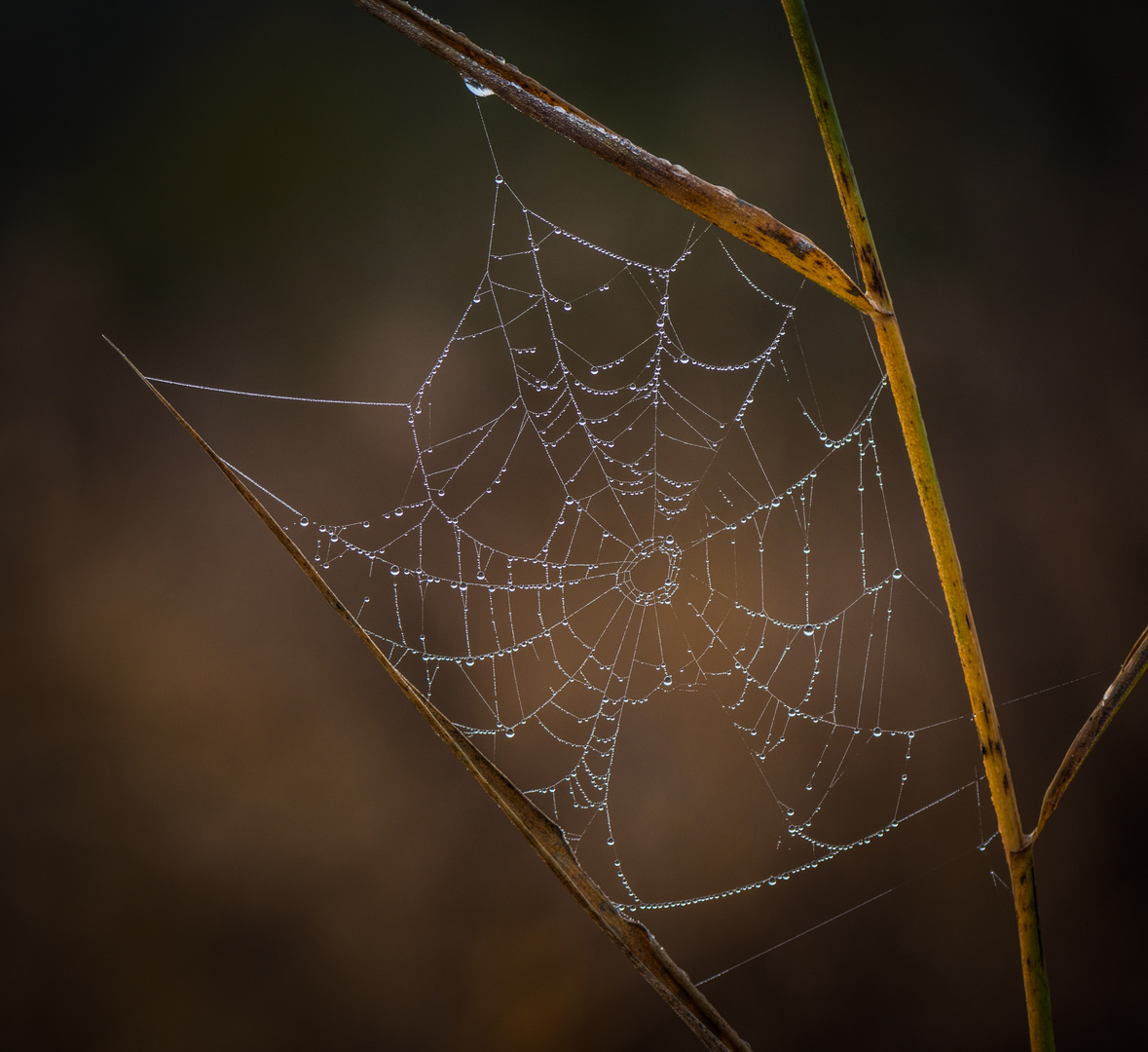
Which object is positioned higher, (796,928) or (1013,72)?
(1013,72)

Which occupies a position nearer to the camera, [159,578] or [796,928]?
[159,578]

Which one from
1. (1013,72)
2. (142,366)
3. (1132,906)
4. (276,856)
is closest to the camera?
(142,366)

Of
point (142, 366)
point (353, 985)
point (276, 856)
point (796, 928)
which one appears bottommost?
point (796, 928)

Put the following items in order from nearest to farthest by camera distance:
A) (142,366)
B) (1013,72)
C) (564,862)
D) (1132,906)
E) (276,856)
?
1. (564,862)
2. (142,366)
3. (276,856)
4. (1013,72)
5. (1132,906)

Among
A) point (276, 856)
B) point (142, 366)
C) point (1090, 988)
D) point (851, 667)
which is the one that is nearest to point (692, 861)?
point (851, 667)

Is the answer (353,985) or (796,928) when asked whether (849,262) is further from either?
(353,985)

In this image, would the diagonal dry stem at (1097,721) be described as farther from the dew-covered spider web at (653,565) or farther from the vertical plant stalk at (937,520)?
the dew-covered spider web at (653,565)

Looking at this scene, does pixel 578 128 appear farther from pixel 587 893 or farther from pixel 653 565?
pixel 653 565
